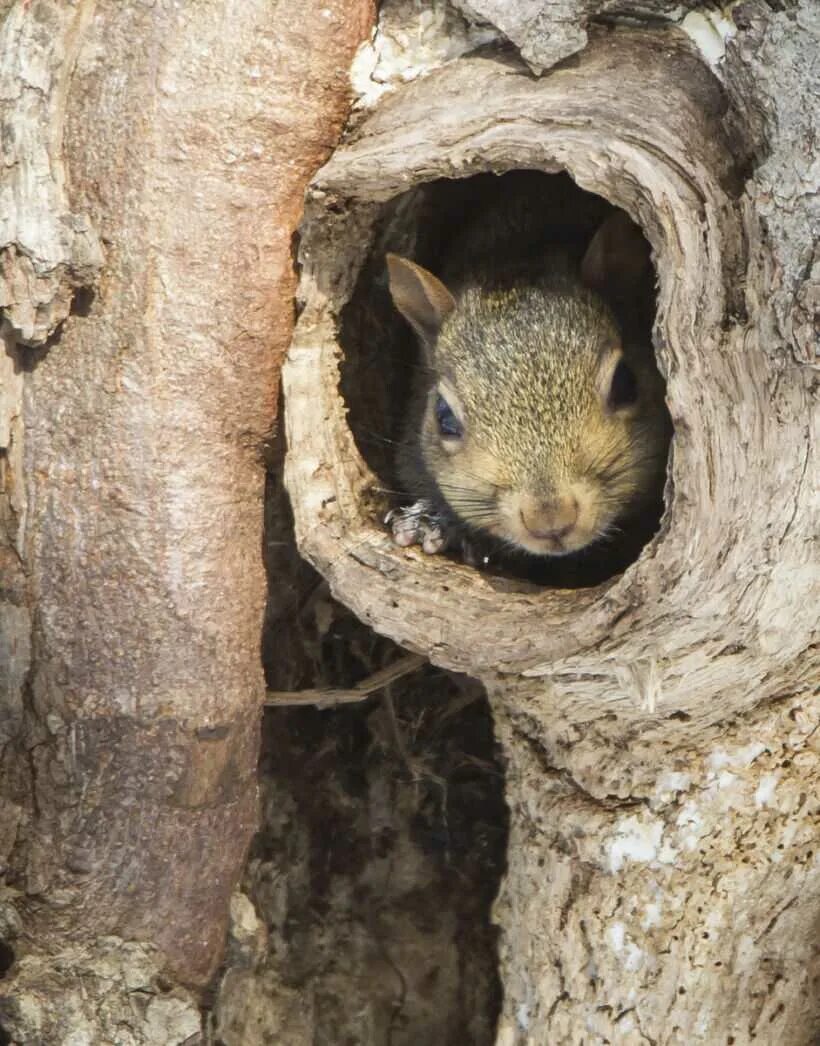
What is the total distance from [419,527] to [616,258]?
0.65m

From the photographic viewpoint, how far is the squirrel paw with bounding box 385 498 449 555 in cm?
252

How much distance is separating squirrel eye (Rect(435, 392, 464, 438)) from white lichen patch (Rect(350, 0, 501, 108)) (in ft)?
2.01

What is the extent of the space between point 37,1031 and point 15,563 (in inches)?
29.5

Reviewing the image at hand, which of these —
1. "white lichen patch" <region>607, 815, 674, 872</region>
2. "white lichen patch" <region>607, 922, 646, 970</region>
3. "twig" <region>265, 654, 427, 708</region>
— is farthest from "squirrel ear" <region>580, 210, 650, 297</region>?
"white lichen patch" <region>607, 922, 646, 970</region>

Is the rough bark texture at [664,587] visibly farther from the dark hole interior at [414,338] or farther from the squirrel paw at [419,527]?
the dark hole interior at [414,338]

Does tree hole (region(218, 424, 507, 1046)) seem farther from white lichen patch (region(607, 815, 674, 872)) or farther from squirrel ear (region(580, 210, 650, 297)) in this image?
squirrel ear (region(580, 210, 650, 297))

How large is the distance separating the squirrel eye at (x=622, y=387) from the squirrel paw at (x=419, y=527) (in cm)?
40

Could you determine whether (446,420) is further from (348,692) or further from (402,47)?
(402,47)

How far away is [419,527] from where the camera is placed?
2.56 meters

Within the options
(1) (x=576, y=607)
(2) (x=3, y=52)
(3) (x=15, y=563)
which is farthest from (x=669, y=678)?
(2) (x=3, y=52)

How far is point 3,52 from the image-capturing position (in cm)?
227

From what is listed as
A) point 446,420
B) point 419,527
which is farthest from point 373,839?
point 446,420

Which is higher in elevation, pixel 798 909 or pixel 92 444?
pixel 92 444

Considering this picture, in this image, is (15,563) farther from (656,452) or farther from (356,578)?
(656,452)
